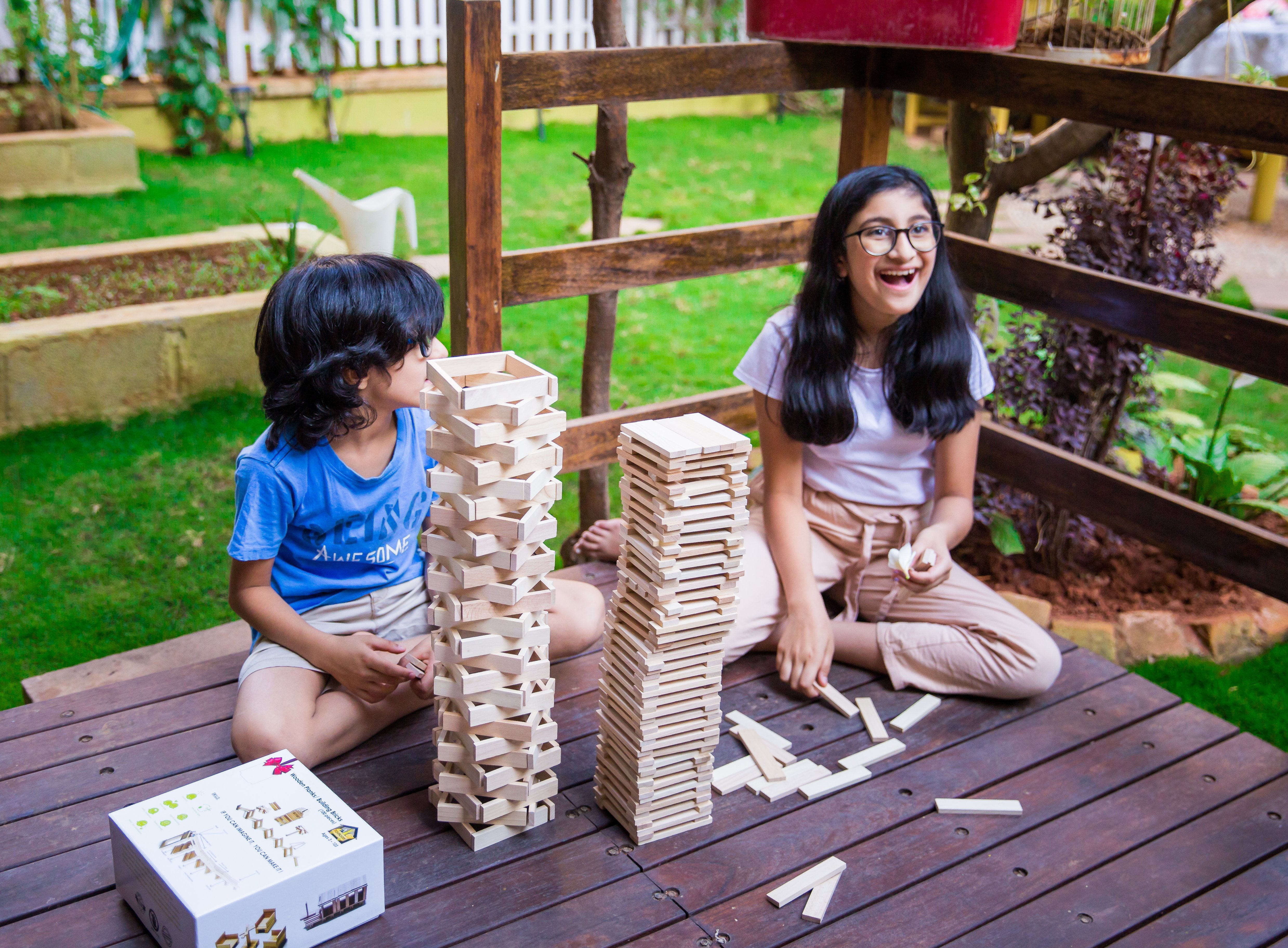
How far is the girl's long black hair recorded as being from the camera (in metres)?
2.58

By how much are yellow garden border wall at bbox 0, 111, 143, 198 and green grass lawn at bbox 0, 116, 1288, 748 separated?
118mm

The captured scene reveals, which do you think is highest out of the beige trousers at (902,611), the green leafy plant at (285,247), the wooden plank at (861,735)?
the green leafy plant at (285,247)

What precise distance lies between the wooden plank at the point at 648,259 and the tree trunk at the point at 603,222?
124 millimetres

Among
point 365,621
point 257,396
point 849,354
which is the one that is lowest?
point 257,396

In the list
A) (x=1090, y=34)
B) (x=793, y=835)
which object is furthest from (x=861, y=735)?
(x=1090, y=34)

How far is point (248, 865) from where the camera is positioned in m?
1.76

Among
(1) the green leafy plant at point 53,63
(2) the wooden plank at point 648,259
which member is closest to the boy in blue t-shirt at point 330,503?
(2) the wooden plank at point 648,259

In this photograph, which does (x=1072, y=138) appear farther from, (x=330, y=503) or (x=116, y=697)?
(x=116, y=697)

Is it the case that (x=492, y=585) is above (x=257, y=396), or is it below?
above

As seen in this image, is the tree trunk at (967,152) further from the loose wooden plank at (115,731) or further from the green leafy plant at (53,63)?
the green leafy plant at (53,63)

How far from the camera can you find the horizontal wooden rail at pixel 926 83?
2.39m

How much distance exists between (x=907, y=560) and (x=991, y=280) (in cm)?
93

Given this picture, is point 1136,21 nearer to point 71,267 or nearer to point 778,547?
point 778,547

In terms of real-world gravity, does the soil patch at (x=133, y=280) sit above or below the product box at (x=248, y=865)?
above
